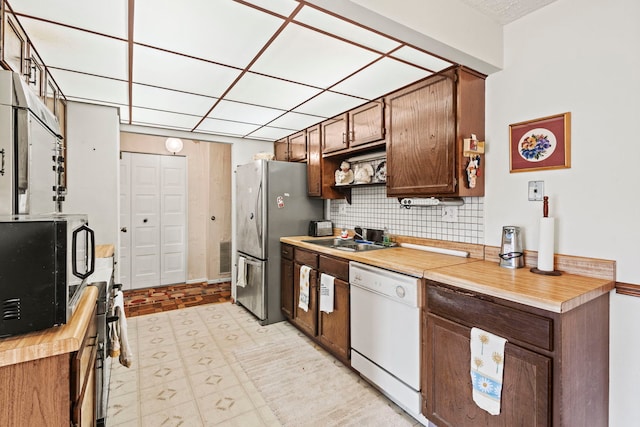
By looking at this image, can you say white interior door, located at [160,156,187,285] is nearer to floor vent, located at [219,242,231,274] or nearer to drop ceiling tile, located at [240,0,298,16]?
floor vent, located at [219,242,231,274]

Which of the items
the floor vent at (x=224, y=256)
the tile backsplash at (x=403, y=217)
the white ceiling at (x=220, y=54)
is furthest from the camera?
the floor vent at (x=224, y=256)

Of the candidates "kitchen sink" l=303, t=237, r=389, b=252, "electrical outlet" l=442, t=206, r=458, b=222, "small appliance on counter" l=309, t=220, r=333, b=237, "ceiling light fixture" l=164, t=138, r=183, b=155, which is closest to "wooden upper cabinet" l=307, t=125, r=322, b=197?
"small appliance on counter" l=309, t=220, r=333, b=237

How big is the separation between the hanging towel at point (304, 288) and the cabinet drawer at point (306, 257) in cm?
5

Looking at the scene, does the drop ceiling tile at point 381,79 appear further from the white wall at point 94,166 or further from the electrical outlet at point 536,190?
the white wall at point 94,166

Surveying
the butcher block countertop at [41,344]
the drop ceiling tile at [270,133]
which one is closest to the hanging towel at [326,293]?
the butcher block countertop at [41,344]

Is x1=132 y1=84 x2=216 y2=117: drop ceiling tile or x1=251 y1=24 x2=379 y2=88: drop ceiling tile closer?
x1=251 y1=24 x2=379 y2=88: drop ceiling tile

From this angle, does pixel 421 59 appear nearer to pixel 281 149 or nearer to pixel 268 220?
pixel 268 220

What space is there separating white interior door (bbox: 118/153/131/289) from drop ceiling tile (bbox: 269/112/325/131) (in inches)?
100

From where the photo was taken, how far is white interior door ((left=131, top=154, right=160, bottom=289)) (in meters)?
4.67

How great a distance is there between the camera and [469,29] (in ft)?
5.88

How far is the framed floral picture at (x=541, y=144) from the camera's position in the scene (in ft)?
5.69

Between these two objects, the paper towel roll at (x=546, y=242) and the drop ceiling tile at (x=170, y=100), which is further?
the drop ceiling tile at (x=170, y=100)

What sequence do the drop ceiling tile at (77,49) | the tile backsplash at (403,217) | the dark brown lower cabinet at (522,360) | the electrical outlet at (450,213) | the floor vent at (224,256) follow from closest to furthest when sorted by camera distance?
the dark brown lower cabinet at (522,360)
the drop ceiling tile at (77,49)
the tile backsplash at (403,217)
the electrical outlet at (450,213)
the floor vent at (224,256)

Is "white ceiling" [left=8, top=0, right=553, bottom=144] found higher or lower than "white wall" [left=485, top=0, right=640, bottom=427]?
higher
